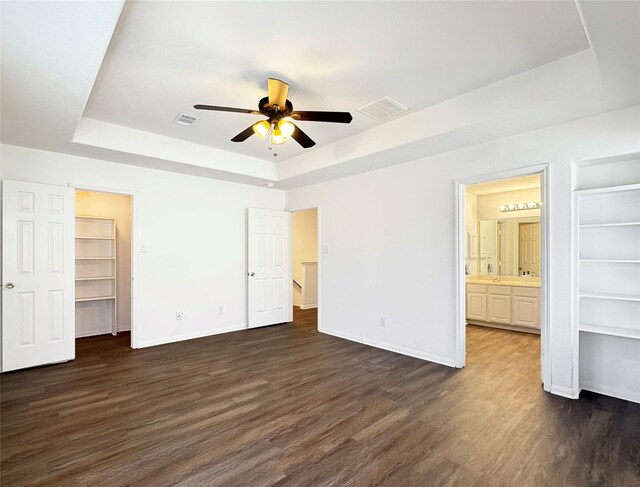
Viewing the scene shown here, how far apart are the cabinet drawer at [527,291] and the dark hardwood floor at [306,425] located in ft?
5.35

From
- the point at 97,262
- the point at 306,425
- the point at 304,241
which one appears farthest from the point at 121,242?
the point at 306,425

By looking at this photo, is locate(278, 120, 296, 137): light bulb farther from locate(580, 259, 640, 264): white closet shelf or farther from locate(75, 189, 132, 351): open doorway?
locate(75, 189, 132, 351): open doorway

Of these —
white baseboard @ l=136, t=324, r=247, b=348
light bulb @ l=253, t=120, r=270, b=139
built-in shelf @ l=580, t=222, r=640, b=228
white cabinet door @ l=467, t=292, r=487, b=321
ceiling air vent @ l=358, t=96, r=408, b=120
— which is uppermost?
ceiling air vent @ l=358, t=96, r=408, b=120

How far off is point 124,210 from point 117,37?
13.7 feet

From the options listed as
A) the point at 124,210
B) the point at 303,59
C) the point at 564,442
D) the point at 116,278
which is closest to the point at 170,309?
the point at 116,278

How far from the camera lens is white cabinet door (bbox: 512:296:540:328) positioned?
17.5 ft

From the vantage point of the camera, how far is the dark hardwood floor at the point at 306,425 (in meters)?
2.07

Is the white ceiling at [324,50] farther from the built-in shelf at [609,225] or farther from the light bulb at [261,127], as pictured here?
the built-in shelf at [609,225]

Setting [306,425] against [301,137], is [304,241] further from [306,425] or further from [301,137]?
[306,425]

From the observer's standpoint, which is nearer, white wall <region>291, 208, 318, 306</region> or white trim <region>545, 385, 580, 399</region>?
white trim <region>545, 385, 580, 399</region>

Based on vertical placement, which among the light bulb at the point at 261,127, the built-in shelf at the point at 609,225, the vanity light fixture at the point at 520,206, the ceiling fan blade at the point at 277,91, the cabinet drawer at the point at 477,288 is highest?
the ceiling fan blade at the point at 277,91

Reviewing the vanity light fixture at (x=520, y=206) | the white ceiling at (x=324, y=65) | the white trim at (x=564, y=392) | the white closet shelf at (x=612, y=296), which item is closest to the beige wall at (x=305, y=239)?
the vanity light fixture at (x=520, y=206)

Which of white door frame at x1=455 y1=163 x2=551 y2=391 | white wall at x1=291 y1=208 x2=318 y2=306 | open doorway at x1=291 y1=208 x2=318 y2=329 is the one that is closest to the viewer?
white door frame at x1=455 y1=163 x2=551 y2=391

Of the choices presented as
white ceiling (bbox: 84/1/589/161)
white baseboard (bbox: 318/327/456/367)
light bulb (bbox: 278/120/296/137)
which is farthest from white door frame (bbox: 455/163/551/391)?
light bulb (bbox: 278/120/296/137)
